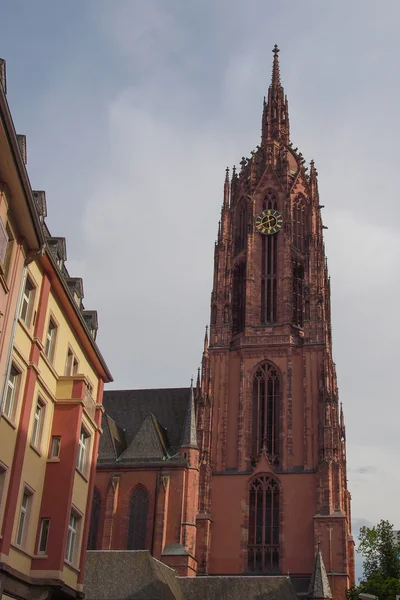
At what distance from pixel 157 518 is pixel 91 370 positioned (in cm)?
2522

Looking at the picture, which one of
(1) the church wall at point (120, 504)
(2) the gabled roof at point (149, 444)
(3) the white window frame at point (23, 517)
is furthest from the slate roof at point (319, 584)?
(3) the white window frame at point (23, 517)

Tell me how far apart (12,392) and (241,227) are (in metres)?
43.7

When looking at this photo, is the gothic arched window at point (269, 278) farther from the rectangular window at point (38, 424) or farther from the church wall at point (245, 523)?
the rectangular window at point (38, 424)

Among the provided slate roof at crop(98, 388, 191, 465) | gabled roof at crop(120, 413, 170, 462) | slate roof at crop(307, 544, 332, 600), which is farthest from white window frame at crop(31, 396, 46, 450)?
gabled roof at crop(120, 413, 170, 462)

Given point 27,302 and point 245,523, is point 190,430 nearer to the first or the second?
point 245,523

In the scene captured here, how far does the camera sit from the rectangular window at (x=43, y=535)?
19844 millimetres

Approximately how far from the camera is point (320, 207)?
2436 inches

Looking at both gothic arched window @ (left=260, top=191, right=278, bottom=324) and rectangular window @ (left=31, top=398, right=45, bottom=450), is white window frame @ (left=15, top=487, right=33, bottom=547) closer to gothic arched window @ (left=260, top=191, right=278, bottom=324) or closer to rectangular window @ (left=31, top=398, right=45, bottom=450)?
rectangular window @ (left=31, top=398, right=45, bottom=450)

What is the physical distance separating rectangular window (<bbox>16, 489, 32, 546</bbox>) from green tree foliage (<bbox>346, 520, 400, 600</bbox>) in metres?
20.0

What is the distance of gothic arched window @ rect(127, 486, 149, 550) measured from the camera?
162ft

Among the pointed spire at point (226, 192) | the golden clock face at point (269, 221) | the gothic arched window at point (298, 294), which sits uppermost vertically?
the pointed spire at point (226, 192)

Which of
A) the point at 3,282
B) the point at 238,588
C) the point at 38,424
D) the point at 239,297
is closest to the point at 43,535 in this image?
the point at 38,424

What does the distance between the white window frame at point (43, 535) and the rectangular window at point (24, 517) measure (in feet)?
2.30

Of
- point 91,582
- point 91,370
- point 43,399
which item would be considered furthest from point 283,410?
point 43,399
